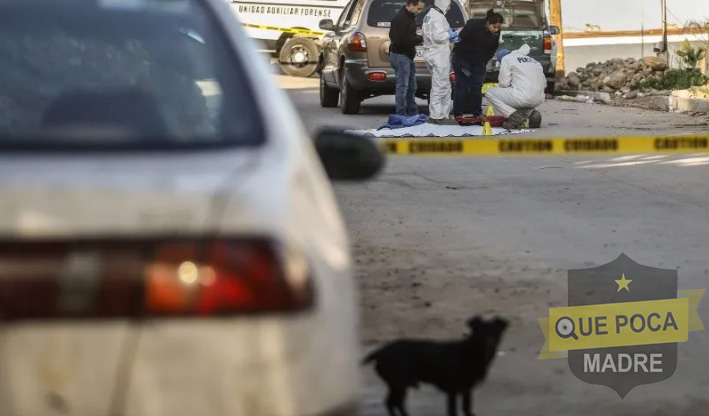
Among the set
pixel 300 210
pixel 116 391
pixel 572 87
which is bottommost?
pixel 572 87

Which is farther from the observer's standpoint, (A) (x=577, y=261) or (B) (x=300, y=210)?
(A) (x=577, y=261)

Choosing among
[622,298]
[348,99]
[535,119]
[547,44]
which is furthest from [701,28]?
[622,298]

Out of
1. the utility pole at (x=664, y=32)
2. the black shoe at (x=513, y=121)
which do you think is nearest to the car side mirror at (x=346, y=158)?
the black shoe at (x=513, y=121)

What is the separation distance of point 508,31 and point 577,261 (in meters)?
18.5

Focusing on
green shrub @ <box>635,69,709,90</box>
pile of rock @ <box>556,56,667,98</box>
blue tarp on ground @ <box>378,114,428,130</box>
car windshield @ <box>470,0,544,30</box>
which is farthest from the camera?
pile of rock @ <box>556,56,667,98</box>

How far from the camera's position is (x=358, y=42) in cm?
1962

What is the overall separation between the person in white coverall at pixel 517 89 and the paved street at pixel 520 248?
2805mm

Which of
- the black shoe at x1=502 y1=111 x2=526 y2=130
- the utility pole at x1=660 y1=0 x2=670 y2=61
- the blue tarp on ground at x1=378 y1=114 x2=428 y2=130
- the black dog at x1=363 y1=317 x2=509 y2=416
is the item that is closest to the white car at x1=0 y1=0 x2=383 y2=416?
the black dog at x1=363 y1=317 x2=509 y2=416

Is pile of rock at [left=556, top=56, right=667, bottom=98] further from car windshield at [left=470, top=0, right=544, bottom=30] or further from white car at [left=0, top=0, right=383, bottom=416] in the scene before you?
white car at [left=0, top=0, right=383, bottom=416]

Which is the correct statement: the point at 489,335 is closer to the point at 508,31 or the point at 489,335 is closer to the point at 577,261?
the point at 577,261

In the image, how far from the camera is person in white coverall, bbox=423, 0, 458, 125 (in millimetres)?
17531

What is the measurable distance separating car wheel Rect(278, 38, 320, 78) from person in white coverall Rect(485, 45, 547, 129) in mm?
15337

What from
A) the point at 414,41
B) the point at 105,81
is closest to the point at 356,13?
the point at 414,41

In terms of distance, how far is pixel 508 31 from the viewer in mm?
26156
